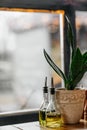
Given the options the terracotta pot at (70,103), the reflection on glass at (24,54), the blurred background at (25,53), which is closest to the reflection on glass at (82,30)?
the blurred background at (25,53)

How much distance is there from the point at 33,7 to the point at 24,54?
1.31 feet

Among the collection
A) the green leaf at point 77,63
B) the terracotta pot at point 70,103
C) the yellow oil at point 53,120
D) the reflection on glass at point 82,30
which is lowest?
the yellow oil at point 53,120

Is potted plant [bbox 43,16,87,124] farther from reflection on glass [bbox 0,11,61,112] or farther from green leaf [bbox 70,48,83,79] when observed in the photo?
reflection on glass [bbox 0,11,61,112]

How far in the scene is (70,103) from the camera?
1639 mm

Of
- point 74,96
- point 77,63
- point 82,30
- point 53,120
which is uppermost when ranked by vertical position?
point 82,30

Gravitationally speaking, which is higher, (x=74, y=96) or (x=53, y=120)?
(x=74, y=96)

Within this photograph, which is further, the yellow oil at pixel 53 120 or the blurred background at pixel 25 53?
the blurred background at pixel 25 53

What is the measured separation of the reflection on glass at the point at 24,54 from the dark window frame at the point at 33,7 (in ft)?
0.26

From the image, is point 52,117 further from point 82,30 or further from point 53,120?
point 82,30

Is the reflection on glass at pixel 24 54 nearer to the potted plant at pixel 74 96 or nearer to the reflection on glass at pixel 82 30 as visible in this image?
the reflection on glass at pixel 82 30

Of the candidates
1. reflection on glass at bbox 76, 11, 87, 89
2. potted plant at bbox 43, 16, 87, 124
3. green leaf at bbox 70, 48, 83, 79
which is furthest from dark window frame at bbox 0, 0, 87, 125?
green leaf at bbox 70, 48, 83, 79

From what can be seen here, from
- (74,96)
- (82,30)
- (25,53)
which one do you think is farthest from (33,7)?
(74,96)

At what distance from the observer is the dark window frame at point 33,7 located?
7.55ft

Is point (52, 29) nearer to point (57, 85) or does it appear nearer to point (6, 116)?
point (57, 85)
